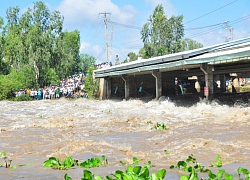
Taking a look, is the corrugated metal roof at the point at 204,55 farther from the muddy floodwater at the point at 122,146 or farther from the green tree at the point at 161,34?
the green tree at the point at 161,34

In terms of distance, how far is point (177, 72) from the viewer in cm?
3028

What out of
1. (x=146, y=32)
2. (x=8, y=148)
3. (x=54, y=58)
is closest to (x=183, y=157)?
(x=8, y=148)

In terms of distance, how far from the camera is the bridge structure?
16.9 m

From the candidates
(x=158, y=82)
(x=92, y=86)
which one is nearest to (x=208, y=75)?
(x=158, y=82)

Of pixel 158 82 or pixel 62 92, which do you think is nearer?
pixel 158 82

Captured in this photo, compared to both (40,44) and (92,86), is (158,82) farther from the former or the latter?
(40,44)

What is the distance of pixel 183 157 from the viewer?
6.32 metres

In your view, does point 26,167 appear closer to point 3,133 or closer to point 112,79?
point 3,133

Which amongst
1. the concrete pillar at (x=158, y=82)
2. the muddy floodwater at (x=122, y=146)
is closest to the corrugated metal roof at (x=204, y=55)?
the concrete pillar at (x=158, y=82)

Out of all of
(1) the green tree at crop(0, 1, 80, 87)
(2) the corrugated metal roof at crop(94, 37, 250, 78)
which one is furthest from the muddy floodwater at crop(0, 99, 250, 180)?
(1) the green tree at crop(0, 1, 80, 87)

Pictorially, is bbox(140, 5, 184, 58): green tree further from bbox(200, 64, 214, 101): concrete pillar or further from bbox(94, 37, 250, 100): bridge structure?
bbox(200, 64, 214, 101): concrete pillar

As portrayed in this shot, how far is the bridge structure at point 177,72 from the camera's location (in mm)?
16906

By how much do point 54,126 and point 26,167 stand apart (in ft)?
23.5

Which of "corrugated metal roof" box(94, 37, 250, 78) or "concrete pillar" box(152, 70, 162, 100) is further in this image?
"concrete pillar" box(152, 70, 162, 100)
